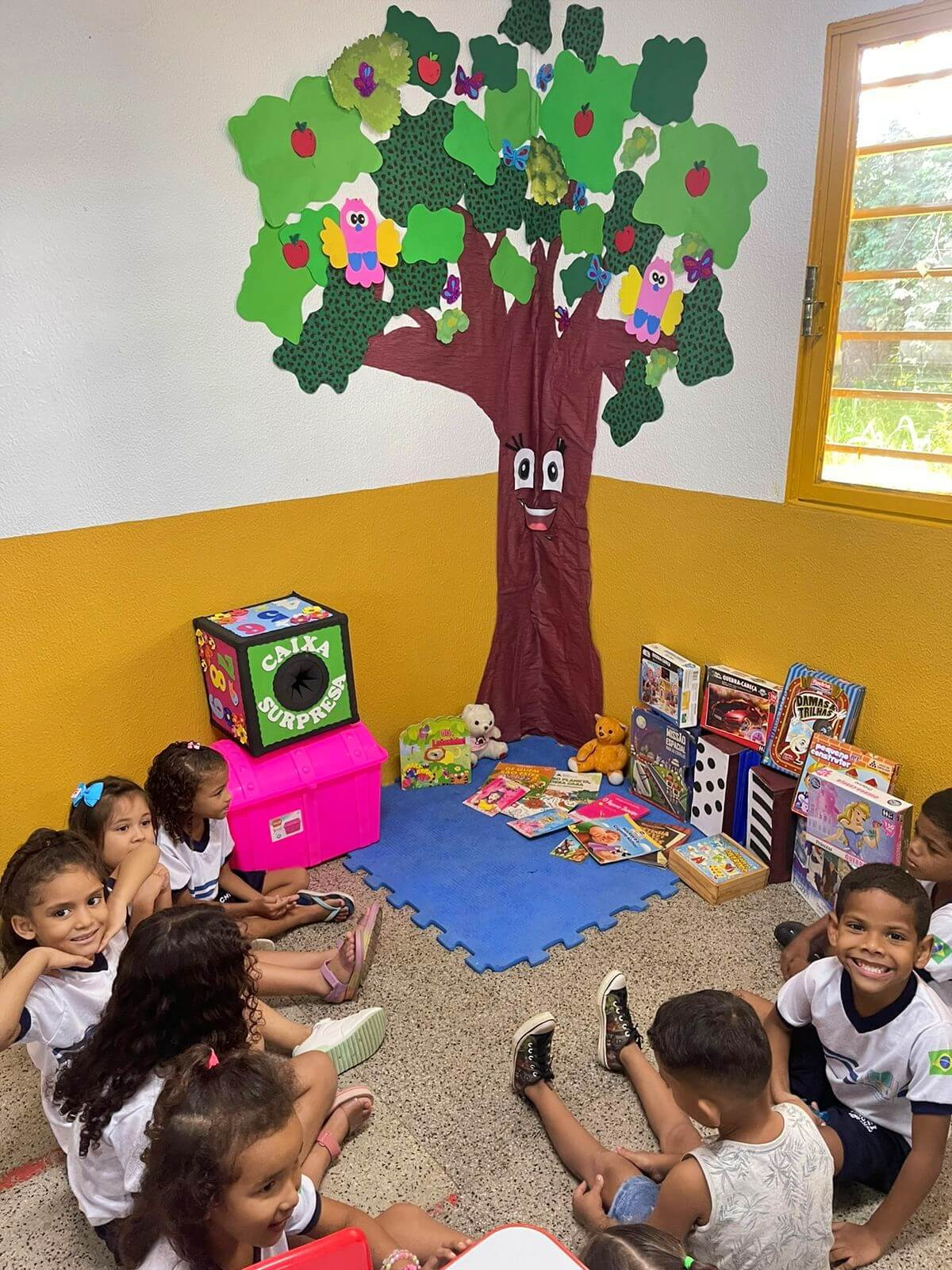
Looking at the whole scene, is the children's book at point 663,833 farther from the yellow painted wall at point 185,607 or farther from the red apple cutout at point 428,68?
the red apple cutout at point 428,68

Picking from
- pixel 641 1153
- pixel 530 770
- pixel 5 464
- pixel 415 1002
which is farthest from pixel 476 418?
pixel 641 1153

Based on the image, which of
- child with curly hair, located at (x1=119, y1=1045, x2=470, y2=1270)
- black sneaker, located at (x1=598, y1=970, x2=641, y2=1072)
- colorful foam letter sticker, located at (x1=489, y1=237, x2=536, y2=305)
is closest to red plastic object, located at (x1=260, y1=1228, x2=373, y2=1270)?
child with curly hair, located at (x1=119, y1=1045, x2=470, y2=1270)

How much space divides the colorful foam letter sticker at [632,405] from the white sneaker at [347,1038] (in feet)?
6.13

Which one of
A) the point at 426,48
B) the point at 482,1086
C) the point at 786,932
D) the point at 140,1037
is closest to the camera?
the point at 140,1037

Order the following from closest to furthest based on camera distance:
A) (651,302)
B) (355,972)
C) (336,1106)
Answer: (336,1106)
(355,972)
(651,302)

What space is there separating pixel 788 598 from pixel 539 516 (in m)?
0.97

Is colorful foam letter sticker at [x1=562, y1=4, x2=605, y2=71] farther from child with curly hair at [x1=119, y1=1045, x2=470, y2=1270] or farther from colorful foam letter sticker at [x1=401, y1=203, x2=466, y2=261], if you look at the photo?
child with curly hair at [x1=119, y1=1045, x2=470, y2=1270]

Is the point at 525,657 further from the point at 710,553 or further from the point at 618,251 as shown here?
the point at 618,251

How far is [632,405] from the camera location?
2955 millimetres

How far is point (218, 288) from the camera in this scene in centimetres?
254

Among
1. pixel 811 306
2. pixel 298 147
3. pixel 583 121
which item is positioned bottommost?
pixel 811 306

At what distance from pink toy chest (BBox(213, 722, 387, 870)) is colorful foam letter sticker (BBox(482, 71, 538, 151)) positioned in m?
1.88

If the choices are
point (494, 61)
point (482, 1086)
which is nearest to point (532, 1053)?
point (482, 1086)

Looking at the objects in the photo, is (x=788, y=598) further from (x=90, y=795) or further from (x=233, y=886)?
(x=90, y=795)
